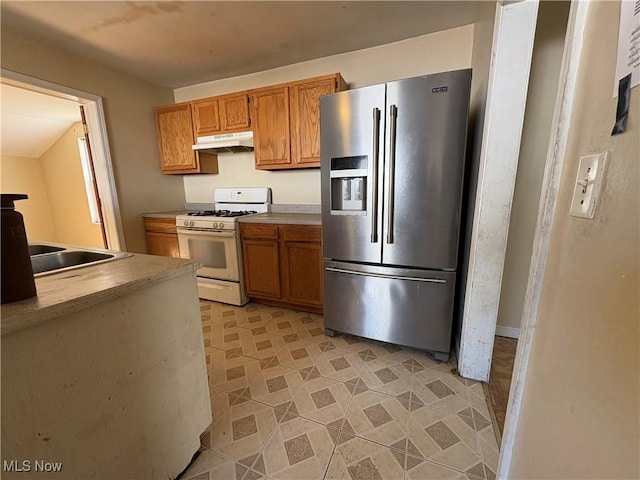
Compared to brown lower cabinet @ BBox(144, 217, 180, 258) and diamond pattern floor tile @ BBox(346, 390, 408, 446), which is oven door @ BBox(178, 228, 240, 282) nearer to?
brown lower cabinet @ BBox(144, 217, 180, 258)

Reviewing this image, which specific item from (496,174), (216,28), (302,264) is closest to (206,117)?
(216,28)

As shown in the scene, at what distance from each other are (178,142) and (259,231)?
1.63m

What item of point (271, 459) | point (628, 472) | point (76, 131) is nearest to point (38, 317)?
point (271, 459)

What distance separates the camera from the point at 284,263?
256 centimetres

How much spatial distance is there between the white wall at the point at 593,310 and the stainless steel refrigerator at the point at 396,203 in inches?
39.2

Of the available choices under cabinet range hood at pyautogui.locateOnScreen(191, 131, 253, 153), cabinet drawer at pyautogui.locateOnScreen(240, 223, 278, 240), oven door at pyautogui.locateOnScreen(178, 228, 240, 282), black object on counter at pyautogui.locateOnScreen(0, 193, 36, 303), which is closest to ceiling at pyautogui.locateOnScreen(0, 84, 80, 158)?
under cabinet range hood at pyautogui.locateOnScreen(191, 131, 253, 153)

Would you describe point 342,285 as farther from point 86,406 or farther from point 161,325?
point 86,406

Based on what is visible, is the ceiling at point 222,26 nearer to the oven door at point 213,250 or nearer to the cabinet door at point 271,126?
the cabinet door at point 271,126

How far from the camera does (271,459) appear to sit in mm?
1221

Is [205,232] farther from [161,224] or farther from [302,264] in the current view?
[302,264]

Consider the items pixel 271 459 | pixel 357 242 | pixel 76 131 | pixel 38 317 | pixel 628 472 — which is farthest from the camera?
pixel 76 131

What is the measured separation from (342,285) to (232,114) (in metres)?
2.18

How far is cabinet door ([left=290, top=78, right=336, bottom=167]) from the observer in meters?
2.41

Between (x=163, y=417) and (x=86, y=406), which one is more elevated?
(x=86, y=406)
